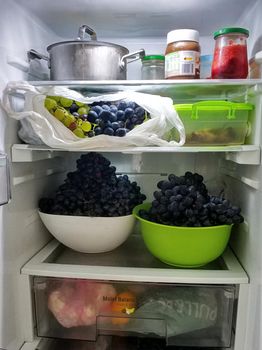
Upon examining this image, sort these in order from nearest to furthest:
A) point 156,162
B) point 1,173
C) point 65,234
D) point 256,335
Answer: point 1,173
point 256,335
point 65,234
point 156,162

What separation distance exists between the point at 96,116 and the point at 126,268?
0.45 meters

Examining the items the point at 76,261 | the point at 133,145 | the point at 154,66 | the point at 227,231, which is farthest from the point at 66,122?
the point at 227,231

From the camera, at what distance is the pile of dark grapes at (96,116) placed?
0.79m

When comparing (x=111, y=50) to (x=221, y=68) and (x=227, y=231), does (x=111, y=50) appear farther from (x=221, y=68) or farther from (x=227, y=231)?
(x=227, y=231)

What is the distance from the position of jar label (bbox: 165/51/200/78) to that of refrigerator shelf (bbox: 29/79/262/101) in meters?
0.04

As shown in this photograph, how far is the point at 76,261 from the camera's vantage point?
3.05 feet

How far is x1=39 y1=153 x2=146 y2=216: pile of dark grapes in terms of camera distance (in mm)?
890

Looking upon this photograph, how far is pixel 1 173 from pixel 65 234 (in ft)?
1.15

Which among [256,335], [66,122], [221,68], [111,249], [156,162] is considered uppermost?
[221,68]

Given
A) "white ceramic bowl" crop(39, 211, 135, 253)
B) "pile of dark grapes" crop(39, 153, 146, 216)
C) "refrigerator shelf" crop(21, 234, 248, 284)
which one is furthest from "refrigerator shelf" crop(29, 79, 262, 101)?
"refrigerator shelf" crop(21, 234, 248, 284)

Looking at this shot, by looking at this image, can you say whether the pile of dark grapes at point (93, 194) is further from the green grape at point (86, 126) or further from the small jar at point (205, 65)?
the small jar at point (205, 65)

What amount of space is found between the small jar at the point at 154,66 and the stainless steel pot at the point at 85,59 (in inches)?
3.5

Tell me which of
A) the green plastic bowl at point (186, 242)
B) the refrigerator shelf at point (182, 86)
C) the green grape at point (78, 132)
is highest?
the refrigerator shelf at point (182, 86)

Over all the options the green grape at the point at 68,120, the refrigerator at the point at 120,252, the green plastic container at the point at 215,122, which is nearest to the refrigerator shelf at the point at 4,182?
the refrigerator at the point at 120,252
